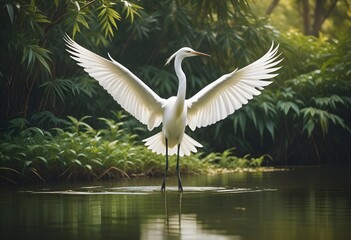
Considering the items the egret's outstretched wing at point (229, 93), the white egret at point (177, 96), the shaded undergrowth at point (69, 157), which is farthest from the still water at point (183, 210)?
the egret's outstretched wing at point (229, 93)

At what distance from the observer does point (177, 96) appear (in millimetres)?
10680

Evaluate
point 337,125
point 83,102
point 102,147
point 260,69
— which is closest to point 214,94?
point 260,69

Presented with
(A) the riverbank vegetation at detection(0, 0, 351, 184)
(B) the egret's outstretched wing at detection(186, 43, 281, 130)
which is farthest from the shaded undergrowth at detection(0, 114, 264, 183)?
(B) the egret's outstretched wing at detection(186, 43, 281, 130)

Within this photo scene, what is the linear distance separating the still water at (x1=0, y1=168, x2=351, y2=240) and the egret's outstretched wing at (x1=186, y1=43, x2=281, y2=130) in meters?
0.89

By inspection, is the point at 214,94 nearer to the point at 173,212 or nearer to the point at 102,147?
the point at 102,147

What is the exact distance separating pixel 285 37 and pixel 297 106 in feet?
6.69

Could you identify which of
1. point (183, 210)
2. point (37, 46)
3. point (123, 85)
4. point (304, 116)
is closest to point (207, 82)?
point (304, 116)

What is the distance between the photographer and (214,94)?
1117cm

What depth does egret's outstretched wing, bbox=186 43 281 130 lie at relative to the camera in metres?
11.0

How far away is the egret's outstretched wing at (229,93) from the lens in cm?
1099

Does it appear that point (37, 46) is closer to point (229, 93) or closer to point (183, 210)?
point (229, 93)

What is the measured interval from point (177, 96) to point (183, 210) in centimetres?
327

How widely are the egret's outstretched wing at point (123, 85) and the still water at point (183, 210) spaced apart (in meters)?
0.94

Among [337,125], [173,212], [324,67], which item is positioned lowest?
[173,212]
